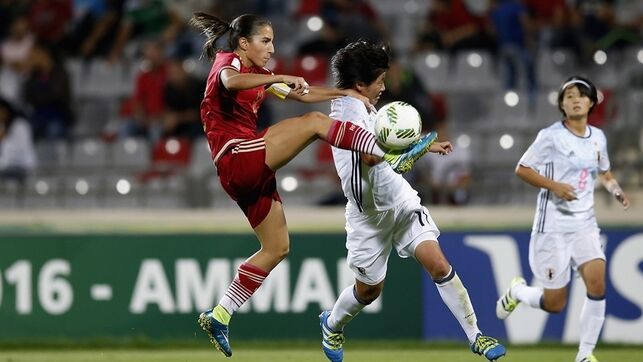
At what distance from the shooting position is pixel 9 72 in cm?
1612

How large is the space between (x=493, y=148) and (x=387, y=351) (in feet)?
10.8

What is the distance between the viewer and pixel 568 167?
9539mm

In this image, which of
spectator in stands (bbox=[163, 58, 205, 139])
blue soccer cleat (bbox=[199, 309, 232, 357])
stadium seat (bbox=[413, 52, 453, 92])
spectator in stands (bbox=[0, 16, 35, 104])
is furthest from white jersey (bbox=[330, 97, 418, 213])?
spectator in stands (bbox=[0, 16, 35, 104])

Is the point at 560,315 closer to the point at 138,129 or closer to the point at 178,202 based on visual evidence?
the point at 178,202

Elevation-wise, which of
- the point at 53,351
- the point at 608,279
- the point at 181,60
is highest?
the point at 181,60

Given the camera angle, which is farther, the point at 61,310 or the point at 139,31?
the point at 139,31

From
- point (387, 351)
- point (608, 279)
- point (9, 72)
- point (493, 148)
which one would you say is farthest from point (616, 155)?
point (9, 72)

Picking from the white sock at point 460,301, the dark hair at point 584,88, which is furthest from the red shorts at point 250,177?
the dark hair at point 584,88

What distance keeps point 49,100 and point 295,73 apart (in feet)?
9.31

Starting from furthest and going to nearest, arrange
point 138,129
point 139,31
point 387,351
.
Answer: point 139,31 < point 138,129 < point 387,351

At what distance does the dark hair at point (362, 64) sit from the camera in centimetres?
845

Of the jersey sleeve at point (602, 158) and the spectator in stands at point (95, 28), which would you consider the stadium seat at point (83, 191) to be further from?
the jersey sleeve at point (602, 158)

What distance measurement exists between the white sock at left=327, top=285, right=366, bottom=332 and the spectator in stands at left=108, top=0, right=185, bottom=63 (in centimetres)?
807

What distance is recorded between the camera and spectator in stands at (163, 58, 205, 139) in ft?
48.3
